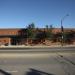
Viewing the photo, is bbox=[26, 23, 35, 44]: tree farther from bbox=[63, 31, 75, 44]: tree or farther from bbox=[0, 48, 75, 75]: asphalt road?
bbox=[0, 48, 75, 75]: asphalt road

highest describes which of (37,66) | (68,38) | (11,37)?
(11,37)

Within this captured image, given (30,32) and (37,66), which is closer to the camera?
(37,66)

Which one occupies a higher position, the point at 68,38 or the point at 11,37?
the point at 11,37

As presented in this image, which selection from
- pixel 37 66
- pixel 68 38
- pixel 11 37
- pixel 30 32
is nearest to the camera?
pixel 37 66

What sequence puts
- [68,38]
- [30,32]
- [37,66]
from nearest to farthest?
[37,66] → [30,32] → [68,38]

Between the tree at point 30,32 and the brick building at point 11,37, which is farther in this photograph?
the brick building at point 11,37

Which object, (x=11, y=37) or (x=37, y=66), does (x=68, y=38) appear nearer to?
(x=11, y=37)

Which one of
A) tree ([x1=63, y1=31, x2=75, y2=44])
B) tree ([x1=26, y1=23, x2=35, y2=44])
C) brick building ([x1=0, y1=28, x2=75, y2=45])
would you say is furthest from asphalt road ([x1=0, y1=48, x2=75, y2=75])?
tree ([x1=63, y1=31, x2=75, y2=44])

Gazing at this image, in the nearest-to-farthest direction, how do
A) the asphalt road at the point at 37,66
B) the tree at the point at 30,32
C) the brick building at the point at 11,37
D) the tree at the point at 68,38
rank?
the asphalt road at the point at 37,66
the tree at the point at 30,32
the brick building at the point at 11,37
the tree at the point at 68,38

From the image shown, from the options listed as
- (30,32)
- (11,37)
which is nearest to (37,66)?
(30,32)

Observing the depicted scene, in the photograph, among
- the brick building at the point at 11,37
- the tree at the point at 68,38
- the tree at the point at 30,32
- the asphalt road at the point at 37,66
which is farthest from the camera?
the tree at the point at 68,38

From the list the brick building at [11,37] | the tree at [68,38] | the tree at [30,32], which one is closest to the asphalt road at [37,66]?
the tree at [30,32]

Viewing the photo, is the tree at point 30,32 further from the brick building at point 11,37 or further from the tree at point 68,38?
the tree at point 68,38

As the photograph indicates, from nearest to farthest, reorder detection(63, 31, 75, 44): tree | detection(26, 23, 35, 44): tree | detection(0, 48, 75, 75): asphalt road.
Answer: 1. detection(0, 48, 75, 75): asphalt road
2. detection(26, 23, 35, 44): tree
3. detection(63, 31, 75, 44): tree
